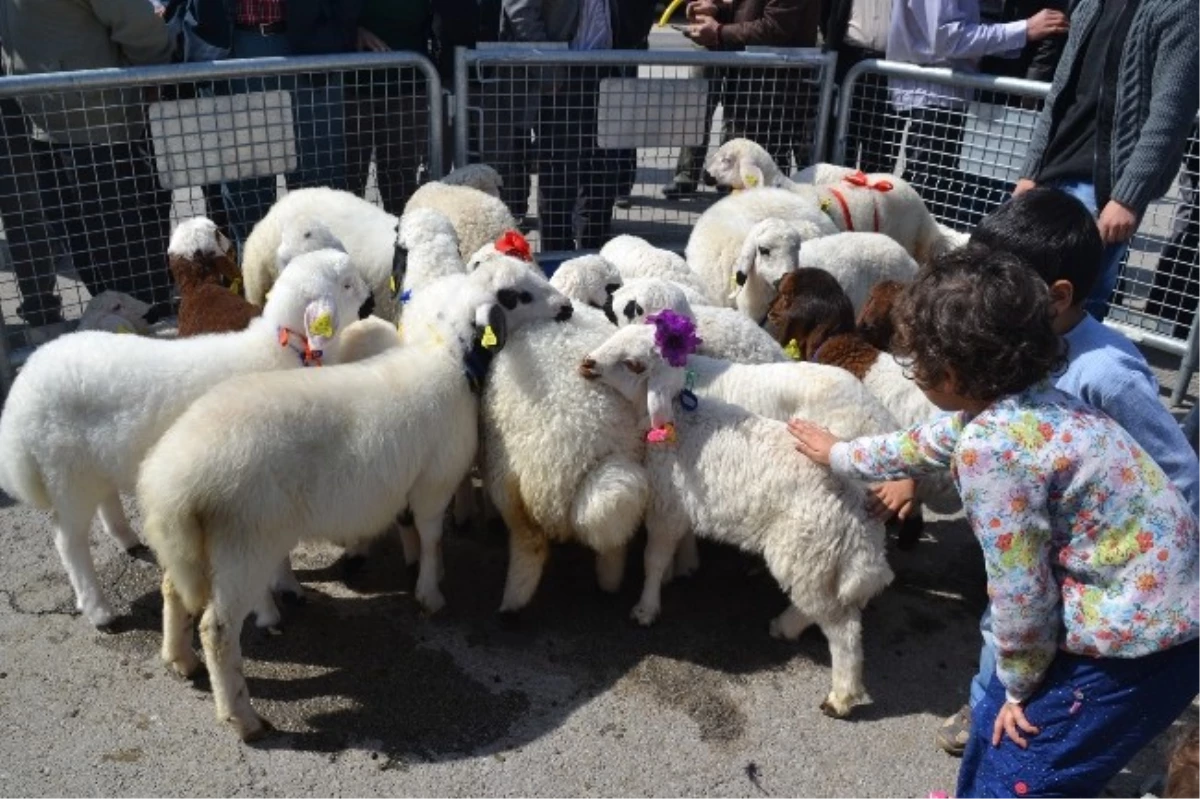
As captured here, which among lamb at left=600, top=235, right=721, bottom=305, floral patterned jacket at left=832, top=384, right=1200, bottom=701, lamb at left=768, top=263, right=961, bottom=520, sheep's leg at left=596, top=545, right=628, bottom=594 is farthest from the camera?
lamb at left=600, top=235, right=721, bottom=305

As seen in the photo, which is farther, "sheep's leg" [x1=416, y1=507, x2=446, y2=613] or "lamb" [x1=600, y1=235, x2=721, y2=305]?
"lamb" [x1=600, y1=235, x2=721, y2=305]

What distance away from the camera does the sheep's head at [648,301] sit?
478 centimetres

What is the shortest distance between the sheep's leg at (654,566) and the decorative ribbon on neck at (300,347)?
5.11ft

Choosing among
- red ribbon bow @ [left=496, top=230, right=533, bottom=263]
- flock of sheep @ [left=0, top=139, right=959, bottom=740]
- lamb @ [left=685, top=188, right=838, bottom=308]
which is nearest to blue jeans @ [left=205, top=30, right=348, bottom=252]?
flock of sheep @ [left=0, top=139, right=959, bottom=740]

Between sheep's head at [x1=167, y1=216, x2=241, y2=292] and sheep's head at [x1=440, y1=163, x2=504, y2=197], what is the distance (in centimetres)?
170

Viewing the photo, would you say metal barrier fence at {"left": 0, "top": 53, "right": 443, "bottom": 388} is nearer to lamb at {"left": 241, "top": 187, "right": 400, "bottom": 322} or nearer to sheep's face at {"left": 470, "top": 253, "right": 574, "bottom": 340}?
lamb at {"left": 241, "top": 187, "right": 400, "bottom": 322}

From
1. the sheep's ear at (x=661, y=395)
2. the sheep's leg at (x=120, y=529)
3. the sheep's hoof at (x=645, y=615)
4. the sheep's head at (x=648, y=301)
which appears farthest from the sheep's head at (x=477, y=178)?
the sheep's hoof at (x=645, y=615)

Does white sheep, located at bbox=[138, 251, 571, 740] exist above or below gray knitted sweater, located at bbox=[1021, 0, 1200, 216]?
below

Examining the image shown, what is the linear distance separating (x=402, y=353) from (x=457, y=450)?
47 cm

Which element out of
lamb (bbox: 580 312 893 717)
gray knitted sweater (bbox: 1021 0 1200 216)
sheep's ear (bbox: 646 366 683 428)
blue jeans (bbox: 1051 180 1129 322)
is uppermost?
gray knitted sweater (bbox: 1021 0 1200 216)

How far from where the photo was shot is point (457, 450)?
4168 millimetres

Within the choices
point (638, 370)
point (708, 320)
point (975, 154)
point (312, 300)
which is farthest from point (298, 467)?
point (975, 154)

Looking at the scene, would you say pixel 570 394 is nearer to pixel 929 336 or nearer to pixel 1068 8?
pixel 929 336

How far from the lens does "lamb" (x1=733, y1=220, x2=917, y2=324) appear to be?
5707 mm
